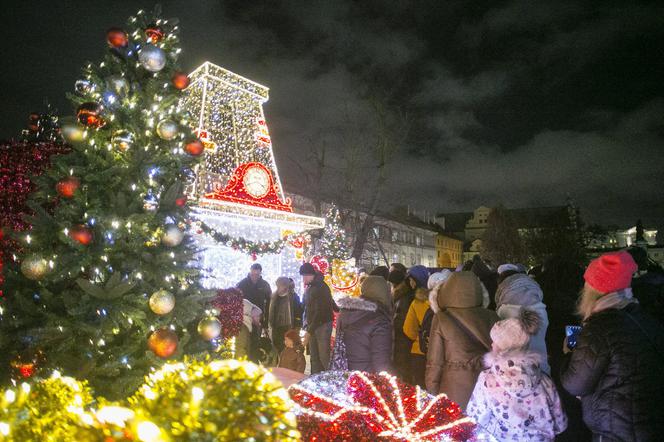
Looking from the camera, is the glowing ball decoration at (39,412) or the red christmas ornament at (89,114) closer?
the glowing ball decoration at (39,412)

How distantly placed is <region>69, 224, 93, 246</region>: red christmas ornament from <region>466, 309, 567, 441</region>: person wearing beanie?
3393 mm

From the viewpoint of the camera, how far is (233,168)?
49.3ft

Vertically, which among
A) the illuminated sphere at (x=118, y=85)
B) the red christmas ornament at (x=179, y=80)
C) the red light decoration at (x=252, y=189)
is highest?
the red light decoration at (x=252, y=189)

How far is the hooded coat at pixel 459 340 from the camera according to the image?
3.57m

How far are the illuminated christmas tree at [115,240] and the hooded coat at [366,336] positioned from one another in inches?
55.3

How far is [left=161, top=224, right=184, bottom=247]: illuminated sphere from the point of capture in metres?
3.94

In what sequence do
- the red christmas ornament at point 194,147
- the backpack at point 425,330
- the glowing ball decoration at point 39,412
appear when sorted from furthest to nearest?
the backpack at point 425,330, the red christmas ornament at point 194,147, the glowing ball decoration at point 39,412

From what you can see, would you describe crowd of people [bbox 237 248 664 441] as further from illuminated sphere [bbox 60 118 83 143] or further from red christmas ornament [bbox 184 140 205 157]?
illuminated sphere [bbox 60 118 83 143]

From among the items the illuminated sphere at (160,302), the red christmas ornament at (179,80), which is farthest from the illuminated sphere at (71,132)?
the illuminated sphere at (160,302)

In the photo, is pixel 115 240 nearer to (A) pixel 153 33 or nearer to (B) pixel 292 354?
(A) pixel 153 33

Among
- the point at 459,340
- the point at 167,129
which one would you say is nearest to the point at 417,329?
the point at 459,340

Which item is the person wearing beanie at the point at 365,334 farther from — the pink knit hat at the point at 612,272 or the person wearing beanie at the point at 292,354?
the person wearing beanie at the point at 292,354

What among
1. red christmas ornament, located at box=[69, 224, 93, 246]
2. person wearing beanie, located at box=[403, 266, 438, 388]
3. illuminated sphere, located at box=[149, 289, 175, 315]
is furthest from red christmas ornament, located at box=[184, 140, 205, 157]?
person wearing beanie, located at box=[403, 266, 438, 388]

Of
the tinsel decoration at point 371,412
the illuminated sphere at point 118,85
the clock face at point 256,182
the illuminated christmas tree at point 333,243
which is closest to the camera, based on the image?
the tinsel decoration at point 371,412
